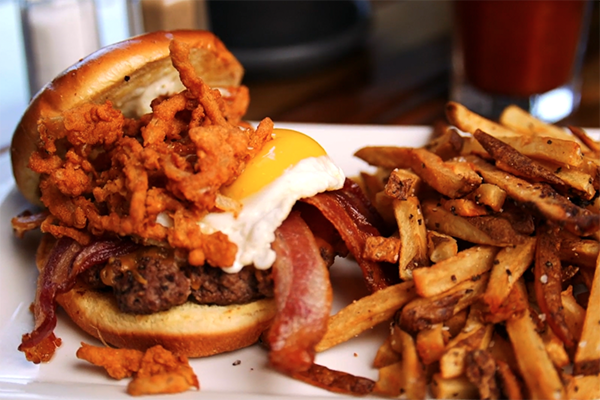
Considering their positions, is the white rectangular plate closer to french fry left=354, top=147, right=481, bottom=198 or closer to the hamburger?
the hamburger

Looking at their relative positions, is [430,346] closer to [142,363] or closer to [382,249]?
[382,249]

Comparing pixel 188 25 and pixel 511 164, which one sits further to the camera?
pixel 188 25

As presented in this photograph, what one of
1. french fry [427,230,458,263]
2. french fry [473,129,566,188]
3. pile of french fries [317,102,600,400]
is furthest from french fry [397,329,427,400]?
french fry [473,129,566,188]

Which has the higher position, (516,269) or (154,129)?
(154,129)

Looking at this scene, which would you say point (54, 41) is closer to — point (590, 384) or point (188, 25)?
point (188, 25)

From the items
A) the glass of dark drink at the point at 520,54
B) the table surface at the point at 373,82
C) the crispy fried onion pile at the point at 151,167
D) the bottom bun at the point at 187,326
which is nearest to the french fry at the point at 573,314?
the bottom bun at the point at 187,326

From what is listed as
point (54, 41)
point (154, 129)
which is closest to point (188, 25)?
point (54, 41)
